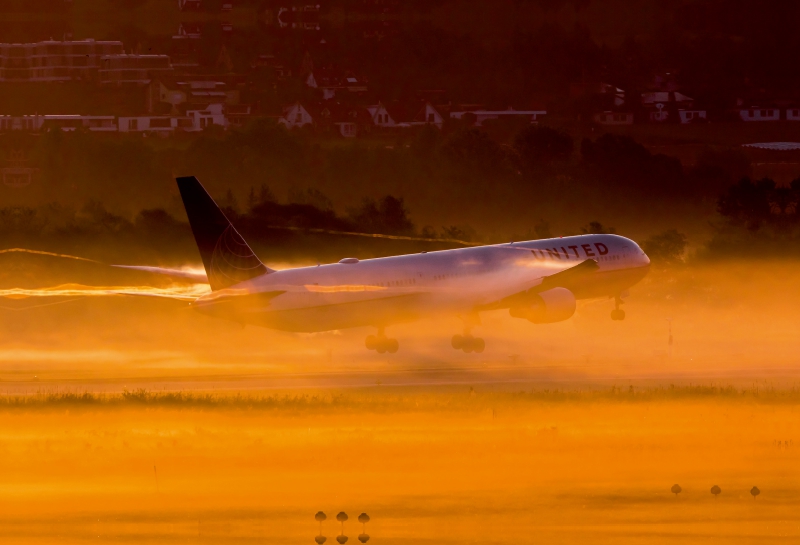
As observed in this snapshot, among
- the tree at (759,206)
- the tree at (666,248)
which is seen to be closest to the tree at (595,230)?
the tree at (666,248)

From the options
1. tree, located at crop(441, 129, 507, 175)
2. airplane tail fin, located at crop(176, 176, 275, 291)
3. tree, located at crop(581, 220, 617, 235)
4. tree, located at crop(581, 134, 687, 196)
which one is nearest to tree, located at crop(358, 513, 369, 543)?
airplane tail fin, located at crop(176, 176, 275, 291)

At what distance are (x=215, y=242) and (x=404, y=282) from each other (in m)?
10.7

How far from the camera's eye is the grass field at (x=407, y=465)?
152 feet

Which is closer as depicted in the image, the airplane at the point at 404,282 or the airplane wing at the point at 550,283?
the airplane at the point at 404,282

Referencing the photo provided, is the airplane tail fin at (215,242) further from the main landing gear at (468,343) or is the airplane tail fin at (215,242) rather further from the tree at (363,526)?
the tree at (363,526)

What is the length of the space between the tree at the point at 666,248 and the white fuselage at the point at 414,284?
77.7ft

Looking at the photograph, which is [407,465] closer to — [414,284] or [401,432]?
[401,432]

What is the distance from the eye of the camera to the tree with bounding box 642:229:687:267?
115 meters

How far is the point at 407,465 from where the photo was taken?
182ft

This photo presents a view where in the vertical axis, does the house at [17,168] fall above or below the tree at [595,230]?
above

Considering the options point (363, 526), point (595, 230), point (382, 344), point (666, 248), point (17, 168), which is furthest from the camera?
point (17, 168)

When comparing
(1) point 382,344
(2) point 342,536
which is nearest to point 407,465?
(2) point 342,536

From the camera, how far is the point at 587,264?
8581 centimetres

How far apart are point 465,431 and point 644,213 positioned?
8870cm
